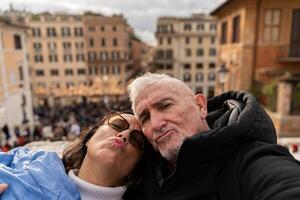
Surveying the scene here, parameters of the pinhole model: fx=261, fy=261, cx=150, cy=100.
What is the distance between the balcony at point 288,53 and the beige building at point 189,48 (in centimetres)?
2985

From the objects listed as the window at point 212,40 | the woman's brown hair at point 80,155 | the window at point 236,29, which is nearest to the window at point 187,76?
the window at point 212,40

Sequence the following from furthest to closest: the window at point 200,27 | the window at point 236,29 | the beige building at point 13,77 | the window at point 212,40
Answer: the window at point 212,40 < the window at point 200,27 < the beige building at point 13,77 < the window at point 236,29

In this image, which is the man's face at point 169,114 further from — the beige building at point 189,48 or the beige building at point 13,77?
the beige building at point 189,48

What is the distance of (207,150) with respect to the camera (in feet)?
4.99

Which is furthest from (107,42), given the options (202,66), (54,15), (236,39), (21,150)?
(21,150)

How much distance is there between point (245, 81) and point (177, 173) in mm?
12987

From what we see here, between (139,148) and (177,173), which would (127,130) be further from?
(177,173)

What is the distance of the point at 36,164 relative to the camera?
6.43ft

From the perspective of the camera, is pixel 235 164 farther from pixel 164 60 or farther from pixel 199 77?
pixel 199 77

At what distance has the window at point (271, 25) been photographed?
12.8 metres

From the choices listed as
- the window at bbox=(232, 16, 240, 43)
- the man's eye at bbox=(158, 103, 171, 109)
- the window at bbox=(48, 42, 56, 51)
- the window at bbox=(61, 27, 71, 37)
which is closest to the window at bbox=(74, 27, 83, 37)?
the window at bbox=(61, 27, 71, 37)

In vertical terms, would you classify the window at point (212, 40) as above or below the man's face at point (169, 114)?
above

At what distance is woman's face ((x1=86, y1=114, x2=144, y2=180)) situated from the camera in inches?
76.5

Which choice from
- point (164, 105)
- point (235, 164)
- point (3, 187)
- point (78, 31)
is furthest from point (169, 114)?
point (78, 31)
